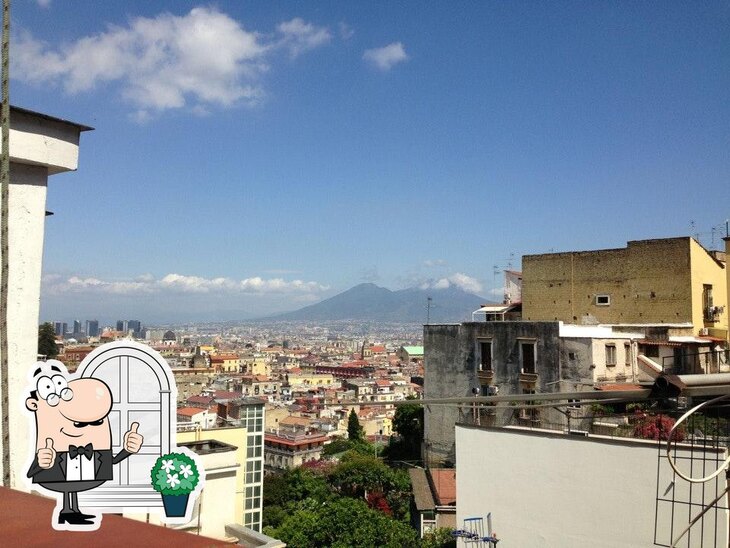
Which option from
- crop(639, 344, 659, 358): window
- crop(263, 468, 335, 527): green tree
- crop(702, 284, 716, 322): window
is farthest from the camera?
crop(263, 468, 335, 527): green tree

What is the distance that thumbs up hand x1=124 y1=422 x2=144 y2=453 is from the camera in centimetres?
242

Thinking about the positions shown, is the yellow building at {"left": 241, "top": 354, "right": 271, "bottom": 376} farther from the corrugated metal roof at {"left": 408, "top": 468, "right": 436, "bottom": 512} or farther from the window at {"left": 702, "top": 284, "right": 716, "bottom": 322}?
the window at {"left": 702, "top": 284, "right": 716, "bottom": 322}

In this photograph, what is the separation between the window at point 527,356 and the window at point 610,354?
206 cm

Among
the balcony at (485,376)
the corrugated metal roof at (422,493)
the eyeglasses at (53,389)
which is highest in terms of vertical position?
the eyeglasses at (53,389)

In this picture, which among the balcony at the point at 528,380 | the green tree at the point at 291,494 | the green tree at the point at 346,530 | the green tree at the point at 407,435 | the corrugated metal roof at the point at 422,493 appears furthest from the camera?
the green tree at the point at 407,435

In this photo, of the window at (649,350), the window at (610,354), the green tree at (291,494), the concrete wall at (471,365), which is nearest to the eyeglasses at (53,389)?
the concrete wall at (471,365)

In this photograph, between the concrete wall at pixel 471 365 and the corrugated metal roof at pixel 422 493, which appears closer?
the concrete wall at pixel 471 365

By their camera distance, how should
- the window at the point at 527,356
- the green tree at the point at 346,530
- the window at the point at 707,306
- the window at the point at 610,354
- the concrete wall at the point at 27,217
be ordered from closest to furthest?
the concrete wall at the point at 27,217 < the green tree at the point at 346,530 < the window at the point at 610,354 < the window at the point at 527,356 < the window at the point at 707,306

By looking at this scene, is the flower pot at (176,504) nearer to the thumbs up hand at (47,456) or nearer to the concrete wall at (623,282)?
the thumbs up hand at (47,456)

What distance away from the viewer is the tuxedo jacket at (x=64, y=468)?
234 cm

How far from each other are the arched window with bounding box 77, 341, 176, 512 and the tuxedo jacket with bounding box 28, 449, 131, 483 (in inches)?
1.0

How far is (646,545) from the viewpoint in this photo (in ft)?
16.4

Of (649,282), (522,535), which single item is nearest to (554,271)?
(649,282)

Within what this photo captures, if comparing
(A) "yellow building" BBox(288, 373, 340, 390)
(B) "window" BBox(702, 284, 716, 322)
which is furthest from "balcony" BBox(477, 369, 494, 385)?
(A) "yellow building" BBox(288, 373, 340, 390)
